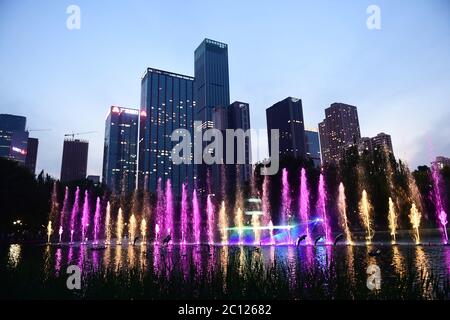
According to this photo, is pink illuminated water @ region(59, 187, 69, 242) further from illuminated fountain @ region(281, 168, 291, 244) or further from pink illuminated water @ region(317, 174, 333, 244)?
pink illuminated water @ region(317, 174, 333, 244)

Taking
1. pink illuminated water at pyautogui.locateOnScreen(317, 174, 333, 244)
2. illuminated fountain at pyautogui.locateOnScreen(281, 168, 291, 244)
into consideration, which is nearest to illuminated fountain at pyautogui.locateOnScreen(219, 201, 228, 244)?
illuminated fountain at pyautogui.locateOnScreen(281, 168, 291, 244)

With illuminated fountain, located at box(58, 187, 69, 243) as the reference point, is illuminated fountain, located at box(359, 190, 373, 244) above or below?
below

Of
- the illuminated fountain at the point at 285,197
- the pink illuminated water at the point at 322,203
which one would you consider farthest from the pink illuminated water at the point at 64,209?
the pink illuminated water at the point at 322,203

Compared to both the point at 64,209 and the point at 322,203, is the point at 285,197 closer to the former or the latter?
the point at 322,203

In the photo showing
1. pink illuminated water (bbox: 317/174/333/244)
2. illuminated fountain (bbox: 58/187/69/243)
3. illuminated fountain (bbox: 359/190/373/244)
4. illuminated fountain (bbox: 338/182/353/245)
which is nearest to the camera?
illuminated fountain (bbox: 359/190/373/244)

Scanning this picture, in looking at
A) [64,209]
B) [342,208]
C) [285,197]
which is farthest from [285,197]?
[64,209]

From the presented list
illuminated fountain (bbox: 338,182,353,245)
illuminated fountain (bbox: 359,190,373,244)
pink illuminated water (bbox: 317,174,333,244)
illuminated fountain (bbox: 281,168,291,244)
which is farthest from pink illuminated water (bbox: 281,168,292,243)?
illuminated fountain (bbox: 359,190,373,244)

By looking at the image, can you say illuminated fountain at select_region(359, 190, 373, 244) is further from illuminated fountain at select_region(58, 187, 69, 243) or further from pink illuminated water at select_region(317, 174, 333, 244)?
illuminated fountain at select_region(58, 187, 69, 243)

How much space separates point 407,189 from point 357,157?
987cm

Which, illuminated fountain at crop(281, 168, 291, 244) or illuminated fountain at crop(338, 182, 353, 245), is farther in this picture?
illuminated fountain at crop(281, 168, 291, 244)

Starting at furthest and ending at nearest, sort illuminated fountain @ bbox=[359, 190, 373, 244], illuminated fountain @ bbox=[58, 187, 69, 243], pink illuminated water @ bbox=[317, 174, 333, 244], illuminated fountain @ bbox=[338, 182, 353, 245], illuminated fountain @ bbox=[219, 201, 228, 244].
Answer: illuminated fountain @ bbox=[58, 187, 69, 243] < illuminated fountain @ bbox=[219, 201, 228, 244] < illuminated fountain @ bbox=[338, 182, 353, 245] < pink illuminated water @ bbox=[317, 174, 333, 244] < illuminated fountain @ bbox=[359, 190, 373, 244]
